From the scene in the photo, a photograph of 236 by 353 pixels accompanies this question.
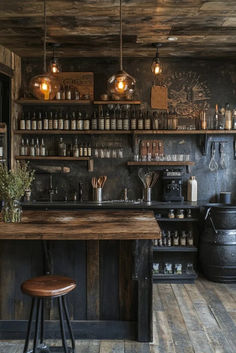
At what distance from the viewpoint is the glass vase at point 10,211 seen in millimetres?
3518

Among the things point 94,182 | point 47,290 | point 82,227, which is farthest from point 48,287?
point 94,182

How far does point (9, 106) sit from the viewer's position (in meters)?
5.72

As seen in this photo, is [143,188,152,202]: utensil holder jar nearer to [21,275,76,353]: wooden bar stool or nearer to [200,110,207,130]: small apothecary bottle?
[200,110,207,130]: small apothecary bottle

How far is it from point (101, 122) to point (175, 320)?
2.87m

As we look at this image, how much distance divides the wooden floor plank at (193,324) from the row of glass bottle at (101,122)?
2196 mm

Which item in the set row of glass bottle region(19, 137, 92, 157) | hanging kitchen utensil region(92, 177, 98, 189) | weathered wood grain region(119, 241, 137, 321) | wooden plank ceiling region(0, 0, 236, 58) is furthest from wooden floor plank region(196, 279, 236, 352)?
wooden plank ceiling region(0, 0, 236, 58)

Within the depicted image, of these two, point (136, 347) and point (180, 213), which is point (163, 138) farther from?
point (136, 347)

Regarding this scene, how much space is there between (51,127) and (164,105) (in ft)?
5.18

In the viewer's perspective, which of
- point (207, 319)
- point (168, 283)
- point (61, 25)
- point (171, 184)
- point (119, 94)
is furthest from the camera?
point (171, 184)

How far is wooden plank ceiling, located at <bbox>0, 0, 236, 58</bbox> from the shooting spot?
3.87m

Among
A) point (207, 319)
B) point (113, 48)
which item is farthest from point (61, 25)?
point (207, 319)

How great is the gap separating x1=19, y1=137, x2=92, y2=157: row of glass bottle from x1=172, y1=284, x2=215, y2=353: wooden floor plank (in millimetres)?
2186

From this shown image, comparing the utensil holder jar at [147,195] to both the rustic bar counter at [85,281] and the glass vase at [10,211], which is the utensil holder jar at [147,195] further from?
the glass vase at [10,211]

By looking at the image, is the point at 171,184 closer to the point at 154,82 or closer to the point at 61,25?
the point at 154,82
